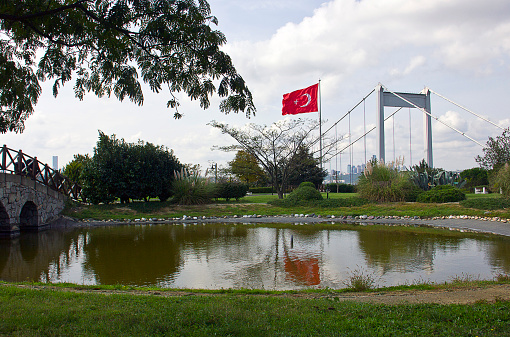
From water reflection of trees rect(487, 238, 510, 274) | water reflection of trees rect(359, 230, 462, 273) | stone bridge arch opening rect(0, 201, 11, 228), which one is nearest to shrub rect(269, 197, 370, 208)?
water reflection of trees rect(359, 230, 462, 273)

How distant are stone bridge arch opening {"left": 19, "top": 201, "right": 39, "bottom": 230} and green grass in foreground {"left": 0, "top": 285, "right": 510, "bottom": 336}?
13418 mm

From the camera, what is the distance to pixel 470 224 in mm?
15562

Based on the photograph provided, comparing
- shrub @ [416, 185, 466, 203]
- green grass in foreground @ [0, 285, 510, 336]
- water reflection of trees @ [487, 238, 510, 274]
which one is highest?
shrub @ [416, 185, 466, 203]

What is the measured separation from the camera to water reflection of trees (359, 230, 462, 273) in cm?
911

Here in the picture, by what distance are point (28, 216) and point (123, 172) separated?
5.58 metres

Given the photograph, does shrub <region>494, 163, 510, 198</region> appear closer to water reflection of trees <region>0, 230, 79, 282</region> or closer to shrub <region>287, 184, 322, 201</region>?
shrub <region>287, 184, 322, 201</region>

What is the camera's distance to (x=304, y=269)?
882cm

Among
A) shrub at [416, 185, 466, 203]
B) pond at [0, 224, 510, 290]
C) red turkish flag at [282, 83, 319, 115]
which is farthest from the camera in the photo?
red turkish flag at [282, 83, 319, 115]

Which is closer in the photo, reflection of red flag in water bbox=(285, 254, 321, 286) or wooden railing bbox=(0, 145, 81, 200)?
reflection of red flag in water bbox=(285, 254, 321, 286)

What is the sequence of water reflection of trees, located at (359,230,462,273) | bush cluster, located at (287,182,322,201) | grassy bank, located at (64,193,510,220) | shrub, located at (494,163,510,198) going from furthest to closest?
bush cluster, located at (287,182,322,201)
grassy bank, located at (64,193,510,220)
shrub, located at (494,163,510,198)
water reflection of trees, located at (359,230,462,273)

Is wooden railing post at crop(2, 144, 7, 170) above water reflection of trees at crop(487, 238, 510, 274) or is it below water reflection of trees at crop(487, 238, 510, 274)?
above

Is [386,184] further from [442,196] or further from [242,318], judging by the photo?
[242,318]

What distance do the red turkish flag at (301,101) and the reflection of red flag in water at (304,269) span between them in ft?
65.7

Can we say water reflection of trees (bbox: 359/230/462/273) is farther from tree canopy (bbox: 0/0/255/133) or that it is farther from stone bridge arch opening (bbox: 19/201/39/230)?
stone bridge arch opening (bbox: 19/201/39/230)
